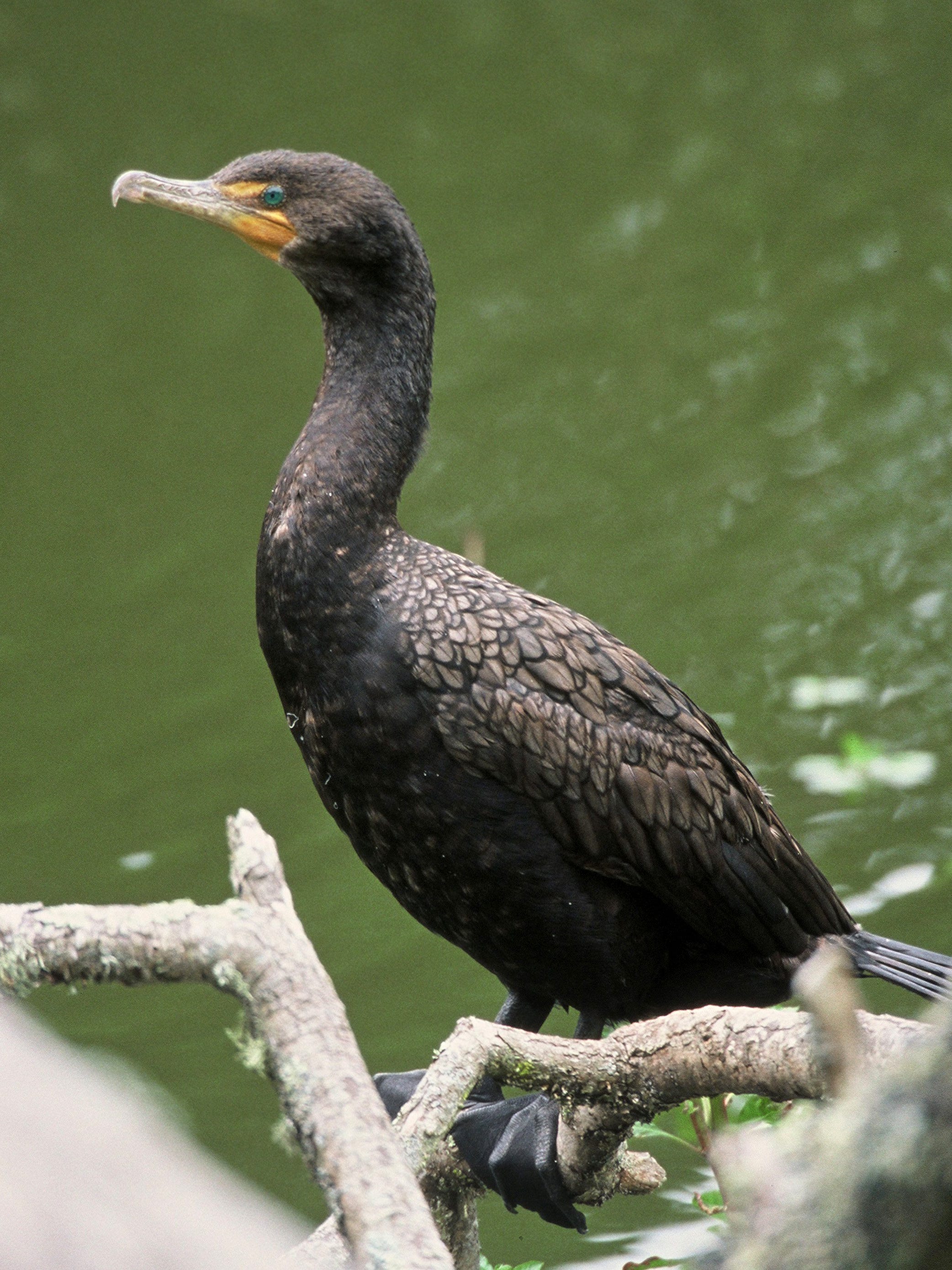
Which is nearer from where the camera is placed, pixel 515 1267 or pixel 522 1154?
pixel 515 1267

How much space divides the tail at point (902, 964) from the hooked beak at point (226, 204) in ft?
5.83

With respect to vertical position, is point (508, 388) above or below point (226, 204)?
above

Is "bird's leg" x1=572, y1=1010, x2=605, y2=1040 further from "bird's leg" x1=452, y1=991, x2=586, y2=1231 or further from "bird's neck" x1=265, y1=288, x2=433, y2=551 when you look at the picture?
"bird's neck" x1=265, y1=288, x2=433, y2=551

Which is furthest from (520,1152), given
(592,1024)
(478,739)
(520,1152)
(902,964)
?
(902,964)

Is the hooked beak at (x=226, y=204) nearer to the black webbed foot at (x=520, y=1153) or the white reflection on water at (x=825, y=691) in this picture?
the black webbed foot at (x=520, y=1153)

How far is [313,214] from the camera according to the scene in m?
3.46

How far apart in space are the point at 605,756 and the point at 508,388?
4612 mm

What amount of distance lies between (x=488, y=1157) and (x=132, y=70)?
19.9ft

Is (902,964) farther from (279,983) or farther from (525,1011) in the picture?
(279,983)

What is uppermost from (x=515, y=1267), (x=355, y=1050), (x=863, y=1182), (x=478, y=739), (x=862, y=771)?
(x=862, y=771)

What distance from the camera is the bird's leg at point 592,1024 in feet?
10.9

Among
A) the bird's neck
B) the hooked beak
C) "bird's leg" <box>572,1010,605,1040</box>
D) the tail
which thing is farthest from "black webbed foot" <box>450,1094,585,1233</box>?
the hooked beak

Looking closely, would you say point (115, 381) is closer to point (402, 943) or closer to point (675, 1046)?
point (402, 943)

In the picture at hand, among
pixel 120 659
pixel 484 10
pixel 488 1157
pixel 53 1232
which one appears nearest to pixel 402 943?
pixel 120 659
